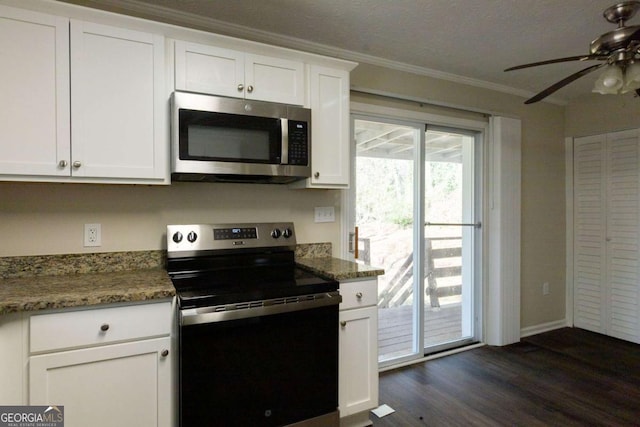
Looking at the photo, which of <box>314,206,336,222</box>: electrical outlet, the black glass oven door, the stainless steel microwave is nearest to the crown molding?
the stainless steel microwave

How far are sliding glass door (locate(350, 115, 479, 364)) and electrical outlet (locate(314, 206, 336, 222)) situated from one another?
20 cm

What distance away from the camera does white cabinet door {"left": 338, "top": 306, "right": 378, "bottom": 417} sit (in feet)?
6.49

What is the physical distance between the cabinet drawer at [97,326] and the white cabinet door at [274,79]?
121 cm

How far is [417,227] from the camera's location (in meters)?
3.03

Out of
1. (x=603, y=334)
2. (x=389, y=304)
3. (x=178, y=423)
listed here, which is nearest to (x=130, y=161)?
(x=178, y=423)

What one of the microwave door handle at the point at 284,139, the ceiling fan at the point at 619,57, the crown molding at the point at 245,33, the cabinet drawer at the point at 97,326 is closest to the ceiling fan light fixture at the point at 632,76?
the ceiling fan at the point at 619,57

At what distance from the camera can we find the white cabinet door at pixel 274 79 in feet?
6.55

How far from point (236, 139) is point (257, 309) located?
0.89 meters

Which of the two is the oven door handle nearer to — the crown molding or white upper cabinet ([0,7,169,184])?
white upper cabinet ([0,7,169,184])

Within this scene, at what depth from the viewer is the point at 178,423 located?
1.60 metres

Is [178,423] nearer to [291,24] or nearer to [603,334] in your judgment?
[291,24]

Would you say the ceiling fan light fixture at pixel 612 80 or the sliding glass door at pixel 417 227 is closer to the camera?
the ceiling fan light fixture at pixel 612 80

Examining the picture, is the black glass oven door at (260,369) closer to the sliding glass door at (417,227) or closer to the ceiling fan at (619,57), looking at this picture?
the sliding glass door at (417,227)

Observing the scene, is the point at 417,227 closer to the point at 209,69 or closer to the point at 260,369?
the point at 260,369
